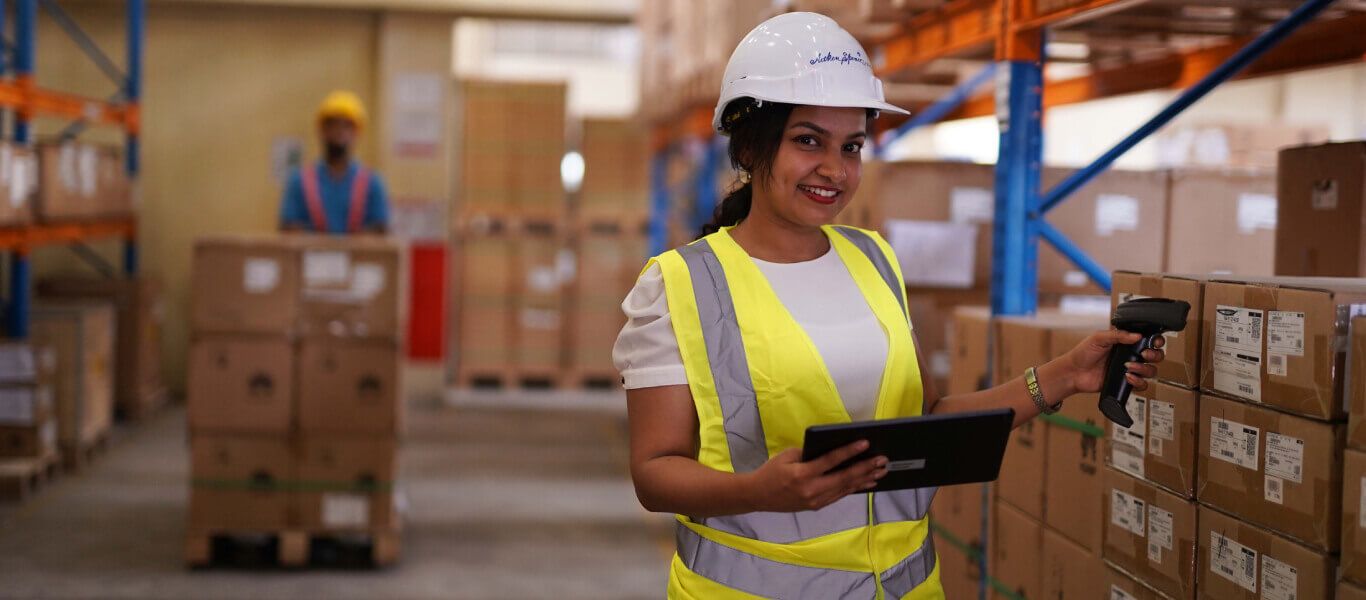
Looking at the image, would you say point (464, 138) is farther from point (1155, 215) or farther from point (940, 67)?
point (1155, 215)

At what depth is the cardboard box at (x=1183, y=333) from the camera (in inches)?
87.8

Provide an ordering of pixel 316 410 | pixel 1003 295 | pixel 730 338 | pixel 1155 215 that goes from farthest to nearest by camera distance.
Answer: pixel 316 410 → pixel 1155 215 → pixel 1003 295 → pixel 730 338

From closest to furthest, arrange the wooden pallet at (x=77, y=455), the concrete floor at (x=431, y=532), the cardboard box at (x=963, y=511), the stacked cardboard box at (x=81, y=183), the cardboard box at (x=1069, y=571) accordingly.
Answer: the cardboard box at (x=1069, y=571)
the cardboard box at (x=963, y=511)
the concrete floor at (x=431, y=532)
the stacked cardboard box at (x=81, y=183)
the wooden pallet at (x=77, y=455)

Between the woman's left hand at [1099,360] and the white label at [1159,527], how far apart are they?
1.06 feet

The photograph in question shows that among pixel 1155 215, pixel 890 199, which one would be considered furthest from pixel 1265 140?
pixel 890 199

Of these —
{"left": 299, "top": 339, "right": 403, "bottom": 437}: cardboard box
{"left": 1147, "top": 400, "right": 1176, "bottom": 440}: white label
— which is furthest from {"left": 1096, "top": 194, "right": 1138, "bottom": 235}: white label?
{"left": 299, "top": 339, "right": 403, "bottom": 437}: cardboard box

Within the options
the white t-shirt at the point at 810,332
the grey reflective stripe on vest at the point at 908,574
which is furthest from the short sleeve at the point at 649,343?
the grey reflective stripe on vest at the point at 908,574

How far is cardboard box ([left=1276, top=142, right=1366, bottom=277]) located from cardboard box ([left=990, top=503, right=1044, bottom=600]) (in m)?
0.93

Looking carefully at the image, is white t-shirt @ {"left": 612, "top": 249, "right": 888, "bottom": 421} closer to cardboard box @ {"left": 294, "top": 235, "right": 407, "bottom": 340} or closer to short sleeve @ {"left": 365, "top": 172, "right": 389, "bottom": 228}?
cardboard box @ {"left": 294, "top": 235, "right": 407, "bottom": 340}

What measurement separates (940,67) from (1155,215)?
1.50 metres

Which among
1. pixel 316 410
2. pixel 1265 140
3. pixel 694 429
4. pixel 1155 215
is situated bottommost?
pixel 316 410

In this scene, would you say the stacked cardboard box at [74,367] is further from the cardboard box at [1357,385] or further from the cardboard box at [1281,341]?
the cardboard box at [1357,385]

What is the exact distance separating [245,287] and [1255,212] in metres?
4.10

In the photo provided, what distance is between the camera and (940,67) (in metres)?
5.52
